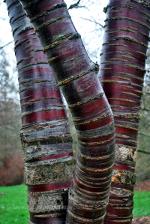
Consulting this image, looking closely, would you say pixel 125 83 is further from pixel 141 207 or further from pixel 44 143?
pixel 141 207

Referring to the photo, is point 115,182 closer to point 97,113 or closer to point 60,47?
point 97,113

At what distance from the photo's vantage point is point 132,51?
2.54 meters

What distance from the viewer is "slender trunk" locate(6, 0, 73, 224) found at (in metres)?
2.43

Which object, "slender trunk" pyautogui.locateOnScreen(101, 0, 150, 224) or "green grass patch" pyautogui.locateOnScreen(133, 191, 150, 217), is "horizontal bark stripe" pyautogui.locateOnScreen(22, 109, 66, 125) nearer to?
"slender trunk" pyautogui.locateOnScreen(101, 0, 150, 224)

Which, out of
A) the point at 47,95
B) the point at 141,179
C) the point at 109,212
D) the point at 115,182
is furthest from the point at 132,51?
the point at 141,179

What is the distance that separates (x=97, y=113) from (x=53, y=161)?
670mm

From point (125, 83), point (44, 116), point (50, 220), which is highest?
point (125, 83)

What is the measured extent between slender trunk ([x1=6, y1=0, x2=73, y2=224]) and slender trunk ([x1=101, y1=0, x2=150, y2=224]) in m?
0.28

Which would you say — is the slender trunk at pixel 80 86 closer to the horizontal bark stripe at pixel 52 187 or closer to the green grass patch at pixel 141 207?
the horizontal bark stripe at pixel 52 187

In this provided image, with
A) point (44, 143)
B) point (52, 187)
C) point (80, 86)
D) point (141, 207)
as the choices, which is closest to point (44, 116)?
point (44, 143)

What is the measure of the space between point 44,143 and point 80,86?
0.69 meters

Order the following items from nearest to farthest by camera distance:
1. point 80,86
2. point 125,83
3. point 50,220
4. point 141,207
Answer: point 80,86 → point 50,220 → point 125,83 → point 141,207

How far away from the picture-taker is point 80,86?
1.84 metres

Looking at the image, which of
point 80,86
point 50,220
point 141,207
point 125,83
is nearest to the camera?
point 80,86
